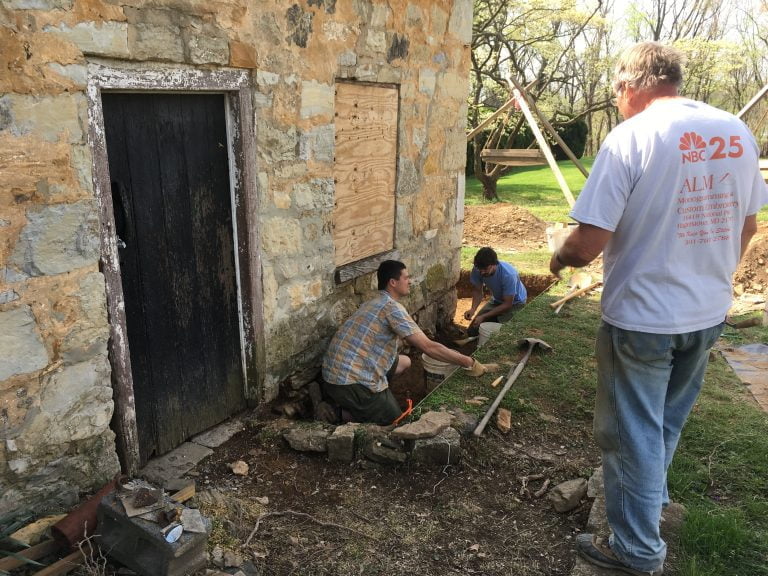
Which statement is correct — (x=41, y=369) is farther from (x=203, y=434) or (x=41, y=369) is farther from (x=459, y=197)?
(x=459, y=197)

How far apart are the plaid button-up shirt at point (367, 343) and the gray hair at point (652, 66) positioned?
2570 mm

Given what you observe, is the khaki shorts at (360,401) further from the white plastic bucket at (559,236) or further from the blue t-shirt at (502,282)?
the blue t-shirt at (502,282)

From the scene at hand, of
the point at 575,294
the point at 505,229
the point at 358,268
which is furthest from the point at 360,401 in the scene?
the point at 505,229

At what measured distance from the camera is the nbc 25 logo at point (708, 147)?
2.20 metres

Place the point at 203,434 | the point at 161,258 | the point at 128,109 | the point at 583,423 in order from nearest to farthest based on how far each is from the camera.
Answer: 1. the point at 128,109
2. the point at 161,258
3. the point at 203,434
4. the point at 583,423

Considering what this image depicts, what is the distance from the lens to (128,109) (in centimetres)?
316

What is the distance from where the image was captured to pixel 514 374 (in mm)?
4840

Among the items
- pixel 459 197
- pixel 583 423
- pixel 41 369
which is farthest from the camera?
pixel 459 197

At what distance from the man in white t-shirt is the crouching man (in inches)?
85.6

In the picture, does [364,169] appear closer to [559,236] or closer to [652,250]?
[559,236]

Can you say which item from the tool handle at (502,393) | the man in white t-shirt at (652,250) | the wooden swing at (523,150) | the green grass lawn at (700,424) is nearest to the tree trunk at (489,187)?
the wooden swing at (523,150)

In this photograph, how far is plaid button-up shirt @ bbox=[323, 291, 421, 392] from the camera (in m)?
4.59

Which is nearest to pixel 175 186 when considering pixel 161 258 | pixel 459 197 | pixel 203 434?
pixel 161 258

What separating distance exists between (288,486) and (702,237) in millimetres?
2580
